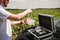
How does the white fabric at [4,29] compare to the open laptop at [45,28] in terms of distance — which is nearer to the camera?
the white fabric at [4,29]

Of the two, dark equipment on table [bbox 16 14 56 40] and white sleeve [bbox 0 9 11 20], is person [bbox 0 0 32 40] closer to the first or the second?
white sleeve [bbox 0 9 11 20]

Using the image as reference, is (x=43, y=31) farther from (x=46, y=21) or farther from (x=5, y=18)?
(x=5, y=18)

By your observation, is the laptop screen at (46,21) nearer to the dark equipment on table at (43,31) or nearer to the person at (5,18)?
the dark equipment on table at (43,31)

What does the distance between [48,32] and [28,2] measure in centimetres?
143

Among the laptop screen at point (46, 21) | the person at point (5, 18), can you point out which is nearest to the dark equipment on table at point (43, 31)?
the laptop screen at point (46, 21)

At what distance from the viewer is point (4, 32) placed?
2.04 m

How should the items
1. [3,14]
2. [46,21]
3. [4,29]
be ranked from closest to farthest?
1. [3,14]
2. [4,29]
3. [46,21]

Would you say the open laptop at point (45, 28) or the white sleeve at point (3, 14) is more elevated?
the white sleeve at point (3, 14)

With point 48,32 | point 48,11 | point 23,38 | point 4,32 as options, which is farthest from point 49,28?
point 48,11

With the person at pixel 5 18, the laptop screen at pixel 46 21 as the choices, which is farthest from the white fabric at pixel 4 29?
the laptop screen at pixel 46 21

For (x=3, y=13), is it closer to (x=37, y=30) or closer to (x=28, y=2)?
(x=37, y=30)

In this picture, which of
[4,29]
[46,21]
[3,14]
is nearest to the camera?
[3,14]

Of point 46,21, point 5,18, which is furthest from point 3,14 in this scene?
point 46,21

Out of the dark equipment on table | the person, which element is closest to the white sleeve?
the person
